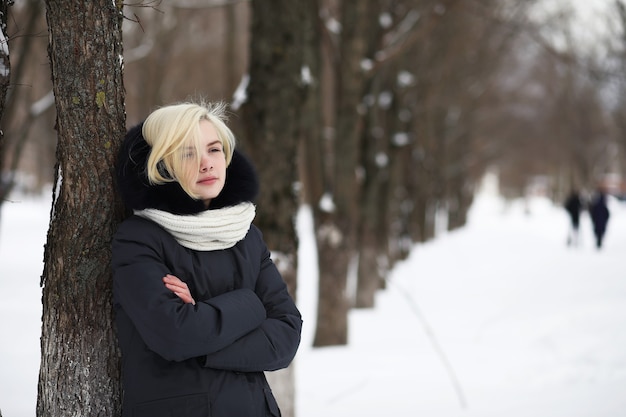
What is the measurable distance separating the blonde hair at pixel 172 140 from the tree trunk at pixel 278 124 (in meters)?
2.62

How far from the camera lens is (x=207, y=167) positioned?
8.73 ft

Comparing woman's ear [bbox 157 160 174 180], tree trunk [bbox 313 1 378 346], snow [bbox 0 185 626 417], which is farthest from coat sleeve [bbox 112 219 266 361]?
tree trunk [bbox 313 1 378 346]

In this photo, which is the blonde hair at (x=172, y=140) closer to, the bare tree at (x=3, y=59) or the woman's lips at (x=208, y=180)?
the woman's lips at (x=208, y=180)

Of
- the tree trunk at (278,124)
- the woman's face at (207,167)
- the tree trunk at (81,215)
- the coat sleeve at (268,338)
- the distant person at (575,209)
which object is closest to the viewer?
the coat sleeve at (268,338)

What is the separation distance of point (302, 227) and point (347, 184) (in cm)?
2093

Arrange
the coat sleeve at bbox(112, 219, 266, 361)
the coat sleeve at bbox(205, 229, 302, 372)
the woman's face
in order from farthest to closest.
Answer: the woman's face, the coat sleeve at bbox(205, 229, 302, 372), the coat sleeve at bbox(112, 219, 266, 361)

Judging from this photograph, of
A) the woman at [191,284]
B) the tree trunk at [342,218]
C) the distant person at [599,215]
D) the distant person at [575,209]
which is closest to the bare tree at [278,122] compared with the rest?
the woman at [191,284]

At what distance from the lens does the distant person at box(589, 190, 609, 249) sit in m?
18.2

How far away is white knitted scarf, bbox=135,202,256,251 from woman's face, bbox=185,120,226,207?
0.09 metres

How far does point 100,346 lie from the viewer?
282 centimetres

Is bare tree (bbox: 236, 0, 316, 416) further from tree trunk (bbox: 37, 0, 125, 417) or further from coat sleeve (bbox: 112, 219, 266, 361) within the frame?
coat sleeve (bbox: 112, 219, 266, 361)

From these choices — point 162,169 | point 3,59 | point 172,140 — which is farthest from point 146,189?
point 3,59

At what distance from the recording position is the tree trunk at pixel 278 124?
5.32 meters

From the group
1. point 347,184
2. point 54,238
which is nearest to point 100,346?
point 54,238
